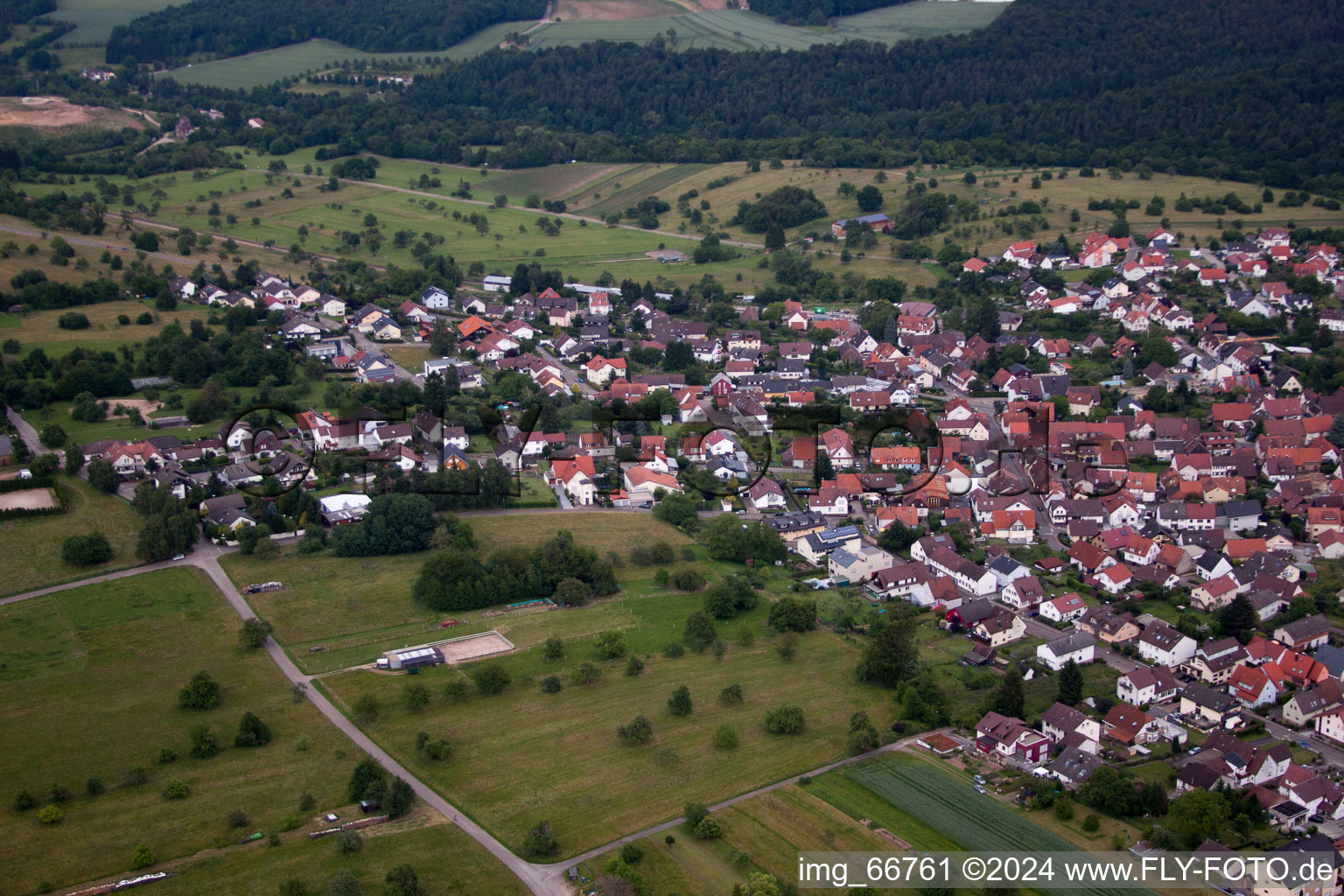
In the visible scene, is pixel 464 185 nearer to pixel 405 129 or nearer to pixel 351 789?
pixel 405 129

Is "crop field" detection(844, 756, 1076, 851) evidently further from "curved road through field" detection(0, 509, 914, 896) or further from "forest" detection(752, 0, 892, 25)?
"forest" detection(752, 0, 892, 25)

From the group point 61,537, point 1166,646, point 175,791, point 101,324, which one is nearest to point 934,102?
point 101,324

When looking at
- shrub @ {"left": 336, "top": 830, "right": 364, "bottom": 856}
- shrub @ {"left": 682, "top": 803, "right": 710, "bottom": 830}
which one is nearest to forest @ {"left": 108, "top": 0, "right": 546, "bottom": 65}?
shrub @ {"left": 336, "top": 830, "right": 364, "bottom": 856}

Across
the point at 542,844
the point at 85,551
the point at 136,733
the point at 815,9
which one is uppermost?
the point at 815,9

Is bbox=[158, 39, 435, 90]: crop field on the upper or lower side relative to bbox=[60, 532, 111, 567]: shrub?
upper

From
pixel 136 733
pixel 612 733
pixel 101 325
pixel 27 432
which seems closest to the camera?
pixel 136 733

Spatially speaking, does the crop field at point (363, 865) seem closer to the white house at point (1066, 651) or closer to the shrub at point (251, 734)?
the shrub at point (251, 734)

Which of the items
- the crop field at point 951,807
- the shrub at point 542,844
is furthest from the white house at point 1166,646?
the shrub at point 542,844

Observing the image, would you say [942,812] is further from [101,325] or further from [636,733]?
[101,325]

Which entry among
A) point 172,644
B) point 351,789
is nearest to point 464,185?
point 172,644
